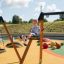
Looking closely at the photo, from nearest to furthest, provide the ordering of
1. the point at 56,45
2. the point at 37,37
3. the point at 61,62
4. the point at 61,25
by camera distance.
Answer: the point at 37,37
the point at 61,62
the point at 56,45
the point at 61,25

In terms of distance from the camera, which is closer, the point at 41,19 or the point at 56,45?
the point at 41,19

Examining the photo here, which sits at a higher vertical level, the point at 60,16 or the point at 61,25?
the point at 60,16

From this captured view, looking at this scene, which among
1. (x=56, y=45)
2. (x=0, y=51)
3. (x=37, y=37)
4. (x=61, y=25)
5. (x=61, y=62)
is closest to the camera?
(x=37, y=37)

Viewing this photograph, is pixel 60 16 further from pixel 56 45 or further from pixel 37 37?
pixel 56 45

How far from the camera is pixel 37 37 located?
191 inches

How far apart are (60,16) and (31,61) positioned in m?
3.47

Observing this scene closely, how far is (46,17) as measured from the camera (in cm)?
446

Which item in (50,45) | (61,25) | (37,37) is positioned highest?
(37,37)

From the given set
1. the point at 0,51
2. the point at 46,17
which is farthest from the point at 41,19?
the point at 0,51

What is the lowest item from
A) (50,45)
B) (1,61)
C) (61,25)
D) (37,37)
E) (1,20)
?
(61,25)

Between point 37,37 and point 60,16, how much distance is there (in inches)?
25.8

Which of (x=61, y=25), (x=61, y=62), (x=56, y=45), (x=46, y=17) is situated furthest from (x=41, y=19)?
(x=61, y=25)

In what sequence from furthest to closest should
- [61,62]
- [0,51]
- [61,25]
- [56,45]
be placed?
[61,25] → [56,45] → [0,51] → [61,62]

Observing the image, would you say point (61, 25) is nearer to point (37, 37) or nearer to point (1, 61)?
point (1, 61)
